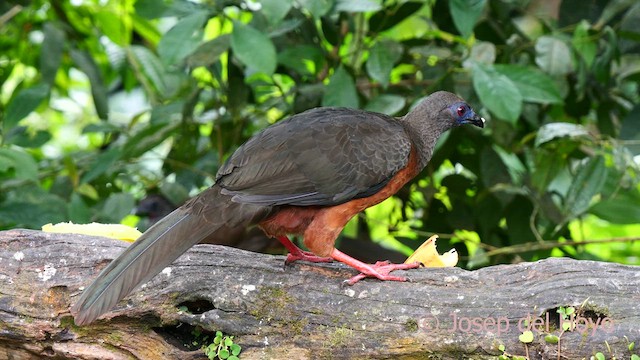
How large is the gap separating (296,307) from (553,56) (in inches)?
93.6

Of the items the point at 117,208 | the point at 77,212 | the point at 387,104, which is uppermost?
the point at 387,104

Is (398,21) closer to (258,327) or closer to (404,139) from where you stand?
(404,139)

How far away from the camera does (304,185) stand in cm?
329

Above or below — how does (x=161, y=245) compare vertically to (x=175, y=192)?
above

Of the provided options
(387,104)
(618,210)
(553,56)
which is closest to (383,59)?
(387,104)

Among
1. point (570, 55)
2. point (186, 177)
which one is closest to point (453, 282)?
point (570, 55)

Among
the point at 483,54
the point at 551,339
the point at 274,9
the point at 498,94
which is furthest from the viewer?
the point at 483,54

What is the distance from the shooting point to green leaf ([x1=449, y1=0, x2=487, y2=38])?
4512 millimetres

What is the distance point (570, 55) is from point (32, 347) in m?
3.17

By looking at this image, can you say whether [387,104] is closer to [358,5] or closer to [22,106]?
[358,5]

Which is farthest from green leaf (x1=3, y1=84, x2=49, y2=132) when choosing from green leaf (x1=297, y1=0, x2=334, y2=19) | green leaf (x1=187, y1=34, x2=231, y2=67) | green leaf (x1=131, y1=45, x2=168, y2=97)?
green leaf (x1=297, y1=0, x2=334, y2=19)

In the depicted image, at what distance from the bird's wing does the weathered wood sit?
27 cm

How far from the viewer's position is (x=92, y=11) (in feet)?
20.6

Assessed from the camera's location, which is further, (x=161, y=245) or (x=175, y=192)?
(x=175, y=192)
